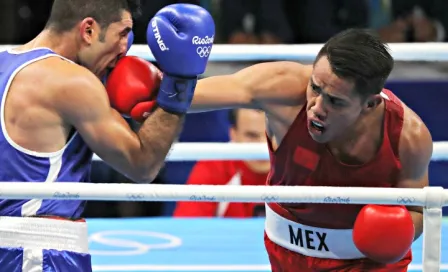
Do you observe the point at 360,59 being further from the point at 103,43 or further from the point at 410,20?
the point at 410,20

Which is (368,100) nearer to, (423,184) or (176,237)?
(423,184)

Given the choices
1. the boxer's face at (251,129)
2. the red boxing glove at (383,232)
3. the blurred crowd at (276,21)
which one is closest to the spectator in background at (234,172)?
the boxer's face at (251,129)

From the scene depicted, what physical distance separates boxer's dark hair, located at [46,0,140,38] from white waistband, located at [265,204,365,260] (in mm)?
726

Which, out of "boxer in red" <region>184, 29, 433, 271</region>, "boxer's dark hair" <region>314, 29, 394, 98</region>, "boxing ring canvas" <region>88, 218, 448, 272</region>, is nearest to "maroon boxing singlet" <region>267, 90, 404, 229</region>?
"boxer in red" <region>184, 29, 433, 271</region>

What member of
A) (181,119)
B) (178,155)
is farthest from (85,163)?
(178,155)

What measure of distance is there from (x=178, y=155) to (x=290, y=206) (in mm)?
1035

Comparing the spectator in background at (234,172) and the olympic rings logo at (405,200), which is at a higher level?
the olympic rings logo at (405,200)

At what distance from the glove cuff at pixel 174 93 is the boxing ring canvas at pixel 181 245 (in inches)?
41.6

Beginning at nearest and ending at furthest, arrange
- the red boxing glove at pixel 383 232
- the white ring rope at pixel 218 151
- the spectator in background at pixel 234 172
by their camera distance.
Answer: the red boxing glove at pixel 383 232
the white ring rope at pixel 218 151
the spectator in background at pixel 234 172

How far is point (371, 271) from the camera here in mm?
2336

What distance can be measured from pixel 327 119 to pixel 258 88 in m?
0.22

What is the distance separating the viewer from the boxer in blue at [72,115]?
6.79ft

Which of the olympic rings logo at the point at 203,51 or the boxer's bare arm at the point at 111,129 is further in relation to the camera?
the olympic rings logo at the point at 203,51

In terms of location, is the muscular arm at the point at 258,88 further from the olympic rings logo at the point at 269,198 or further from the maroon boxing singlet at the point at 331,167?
the olympic rings logo at the point at 269,198
